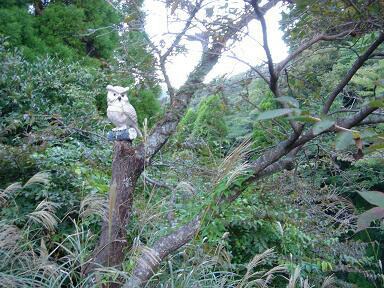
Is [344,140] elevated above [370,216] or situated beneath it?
elevated above

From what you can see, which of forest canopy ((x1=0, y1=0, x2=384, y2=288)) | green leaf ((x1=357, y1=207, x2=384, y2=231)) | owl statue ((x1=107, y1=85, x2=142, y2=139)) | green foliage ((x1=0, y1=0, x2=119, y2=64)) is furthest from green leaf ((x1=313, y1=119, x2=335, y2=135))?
green foliage ((x1=0, y1=0, x2=119, y2=64))

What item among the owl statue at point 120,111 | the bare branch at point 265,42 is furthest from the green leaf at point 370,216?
the owl statue at point 120,111

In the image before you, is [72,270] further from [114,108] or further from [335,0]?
[335,0]

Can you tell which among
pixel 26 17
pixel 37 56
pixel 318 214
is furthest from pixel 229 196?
pixel 26 17

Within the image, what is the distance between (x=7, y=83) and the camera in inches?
227

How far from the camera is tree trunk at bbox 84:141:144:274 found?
2814 mm

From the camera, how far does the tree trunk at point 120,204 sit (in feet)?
9.23

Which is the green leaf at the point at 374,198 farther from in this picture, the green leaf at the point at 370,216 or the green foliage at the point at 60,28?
the green foliage at the point at 60,28

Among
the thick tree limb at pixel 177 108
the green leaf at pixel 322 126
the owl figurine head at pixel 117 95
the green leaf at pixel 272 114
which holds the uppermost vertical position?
the owl figurine head at pixel 117 95

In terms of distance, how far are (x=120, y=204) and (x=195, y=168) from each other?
2.76 ft

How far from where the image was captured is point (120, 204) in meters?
2.95

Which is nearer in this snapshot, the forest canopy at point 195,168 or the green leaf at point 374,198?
the green leaf at point 374,198

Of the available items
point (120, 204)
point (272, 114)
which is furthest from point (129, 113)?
point (272, 114)

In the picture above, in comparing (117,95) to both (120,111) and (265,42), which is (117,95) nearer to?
(120,111)
